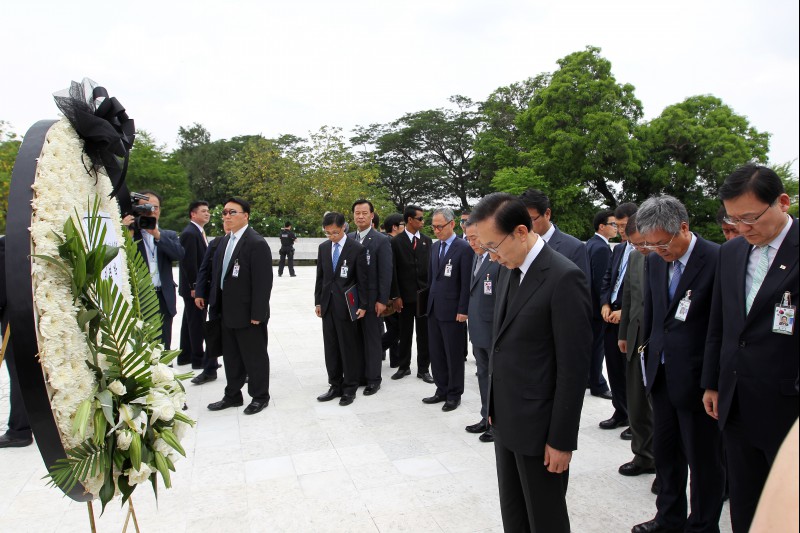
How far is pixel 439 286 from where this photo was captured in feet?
16.1

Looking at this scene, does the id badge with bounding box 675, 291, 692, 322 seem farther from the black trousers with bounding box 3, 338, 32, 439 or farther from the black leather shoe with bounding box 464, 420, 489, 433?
the black trousers with bounding box 3, 338, 32, 439

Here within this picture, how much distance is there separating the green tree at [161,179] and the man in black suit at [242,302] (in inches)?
1028

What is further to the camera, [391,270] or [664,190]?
[664,190]

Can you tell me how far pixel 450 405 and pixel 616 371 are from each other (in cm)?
147

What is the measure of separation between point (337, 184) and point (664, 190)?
1590 cm

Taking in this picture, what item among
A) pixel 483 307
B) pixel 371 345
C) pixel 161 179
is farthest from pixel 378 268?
pixel 161 179

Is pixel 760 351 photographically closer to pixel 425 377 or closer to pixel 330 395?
pixel 330 395

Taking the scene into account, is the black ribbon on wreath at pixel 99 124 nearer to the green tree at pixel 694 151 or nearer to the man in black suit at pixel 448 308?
the man in black suit at pixel 448 308

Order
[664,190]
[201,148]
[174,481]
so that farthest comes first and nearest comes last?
[201,148], [664,190], [174,481]

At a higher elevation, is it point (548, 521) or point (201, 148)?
point (201, 148)

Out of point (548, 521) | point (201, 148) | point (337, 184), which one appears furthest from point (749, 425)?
point (201, 148)

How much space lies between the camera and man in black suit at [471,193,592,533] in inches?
75.0

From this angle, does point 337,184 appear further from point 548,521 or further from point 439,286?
point 548,521

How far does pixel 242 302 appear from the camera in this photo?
464 centimetres
